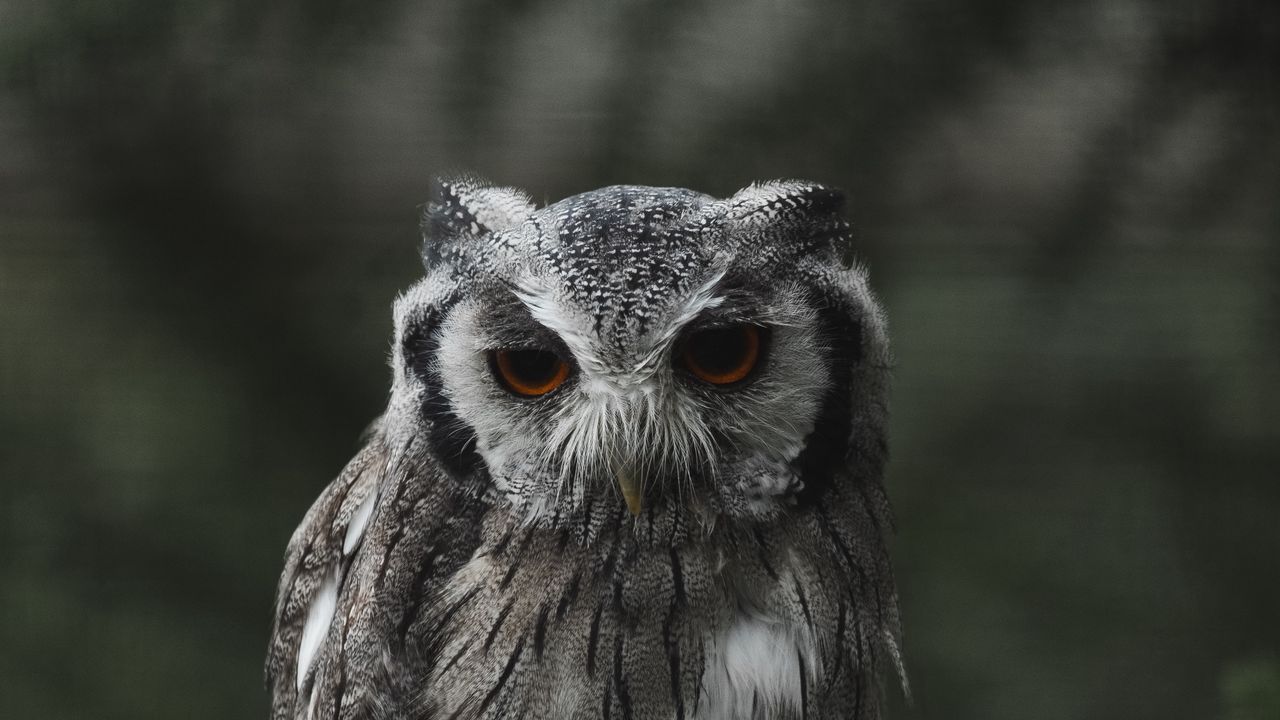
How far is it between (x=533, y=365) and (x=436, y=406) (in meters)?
0.11

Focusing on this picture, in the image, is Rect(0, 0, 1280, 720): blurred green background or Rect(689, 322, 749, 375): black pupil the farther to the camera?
Rect(0, 0, 1280, 720): blurred green background

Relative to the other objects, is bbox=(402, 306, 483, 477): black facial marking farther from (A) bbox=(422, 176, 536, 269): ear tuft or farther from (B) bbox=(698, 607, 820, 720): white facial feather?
(B) bbox=(698, 607, 820, 720): white facial feather

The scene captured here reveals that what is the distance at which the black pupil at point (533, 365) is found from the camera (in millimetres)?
861

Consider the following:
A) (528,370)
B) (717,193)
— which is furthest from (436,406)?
(717,193)

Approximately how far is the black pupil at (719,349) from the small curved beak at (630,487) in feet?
0.34

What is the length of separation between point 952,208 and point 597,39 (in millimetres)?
654

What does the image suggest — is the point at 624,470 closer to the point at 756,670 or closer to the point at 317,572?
the point at 756,670

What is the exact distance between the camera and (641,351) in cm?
81

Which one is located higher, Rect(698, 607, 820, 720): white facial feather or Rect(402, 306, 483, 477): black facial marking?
Rect(402, 306, 483, 477): black facial marking

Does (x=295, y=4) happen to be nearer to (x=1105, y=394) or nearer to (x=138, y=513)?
(x=138, y=513)

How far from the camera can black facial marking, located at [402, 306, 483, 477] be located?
2.98ft

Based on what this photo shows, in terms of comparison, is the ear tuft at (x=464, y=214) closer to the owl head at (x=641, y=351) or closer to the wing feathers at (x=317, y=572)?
the owl head at (x=641, y=351)

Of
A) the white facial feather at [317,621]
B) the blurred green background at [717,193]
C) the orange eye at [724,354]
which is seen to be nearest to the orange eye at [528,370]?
the orange eye at [724,354]

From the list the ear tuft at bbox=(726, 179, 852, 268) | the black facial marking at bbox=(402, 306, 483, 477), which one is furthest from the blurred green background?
the black facial marking at bbox=(402, 306, 483, 477)
